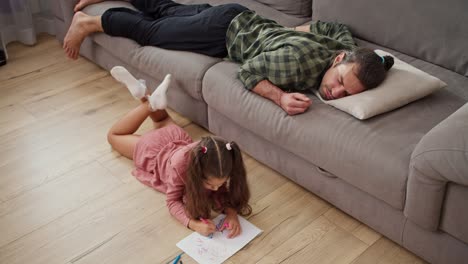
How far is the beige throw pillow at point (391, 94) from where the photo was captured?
1877 mm

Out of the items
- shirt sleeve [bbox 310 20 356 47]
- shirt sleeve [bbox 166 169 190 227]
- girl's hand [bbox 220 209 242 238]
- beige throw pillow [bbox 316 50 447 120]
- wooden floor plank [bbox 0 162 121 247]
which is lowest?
wooden floor plank [bbox 0 162 121 247]

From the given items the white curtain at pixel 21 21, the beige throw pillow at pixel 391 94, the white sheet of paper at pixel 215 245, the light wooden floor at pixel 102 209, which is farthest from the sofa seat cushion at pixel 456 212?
the white curtain at pixel 21 21

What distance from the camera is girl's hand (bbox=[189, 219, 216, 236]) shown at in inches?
74.6

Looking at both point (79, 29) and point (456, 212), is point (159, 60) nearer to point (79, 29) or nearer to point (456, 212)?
point (79, 29)

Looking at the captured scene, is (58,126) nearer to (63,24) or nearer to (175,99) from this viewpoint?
(175,99)

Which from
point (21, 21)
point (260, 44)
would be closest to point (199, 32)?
point (260, 44)

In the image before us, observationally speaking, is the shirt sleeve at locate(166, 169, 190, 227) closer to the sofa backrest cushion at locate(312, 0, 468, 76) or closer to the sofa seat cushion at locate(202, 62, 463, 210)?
the sofa seat cushion at locate(202, 62, 463, 210)

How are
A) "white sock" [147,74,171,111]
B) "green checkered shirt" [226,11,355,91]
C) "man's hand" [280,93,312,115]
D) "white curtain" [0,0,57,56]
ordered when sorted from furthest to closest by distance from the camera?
1. "white curtain" [0,0,57,56]
2. "white sock" [147,74,171,111]
3. "green checkered shirt" [226,11,355,91]
4. "man's hand" [280,93,312,115]

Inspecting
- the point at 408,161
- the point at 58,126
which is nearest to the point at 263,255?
the point at 408,161

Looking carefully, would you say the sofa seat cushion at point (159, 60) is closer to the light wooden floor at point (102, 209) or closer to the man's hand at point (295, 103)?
the light wooden floor at point (102, 209)

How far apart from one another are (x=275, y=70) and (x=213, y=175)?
53 cm

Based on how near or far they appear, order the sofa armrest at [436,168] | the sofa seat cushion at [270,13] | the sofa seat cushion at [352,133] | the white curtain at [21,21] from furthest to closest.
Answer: the white curtain at [21,21] < the sofa seat cushion at [270,13] < the sofa seat cushion at [352,133] < the sofa armrest at [436,168]

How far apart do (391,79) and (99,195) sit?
1220 mm

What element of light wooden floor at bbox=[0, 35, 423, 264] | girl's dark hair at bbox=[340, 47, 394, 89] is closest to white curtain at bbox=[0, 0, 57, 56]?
light wooden floor at bbox=[0, 35, 423, 264]
